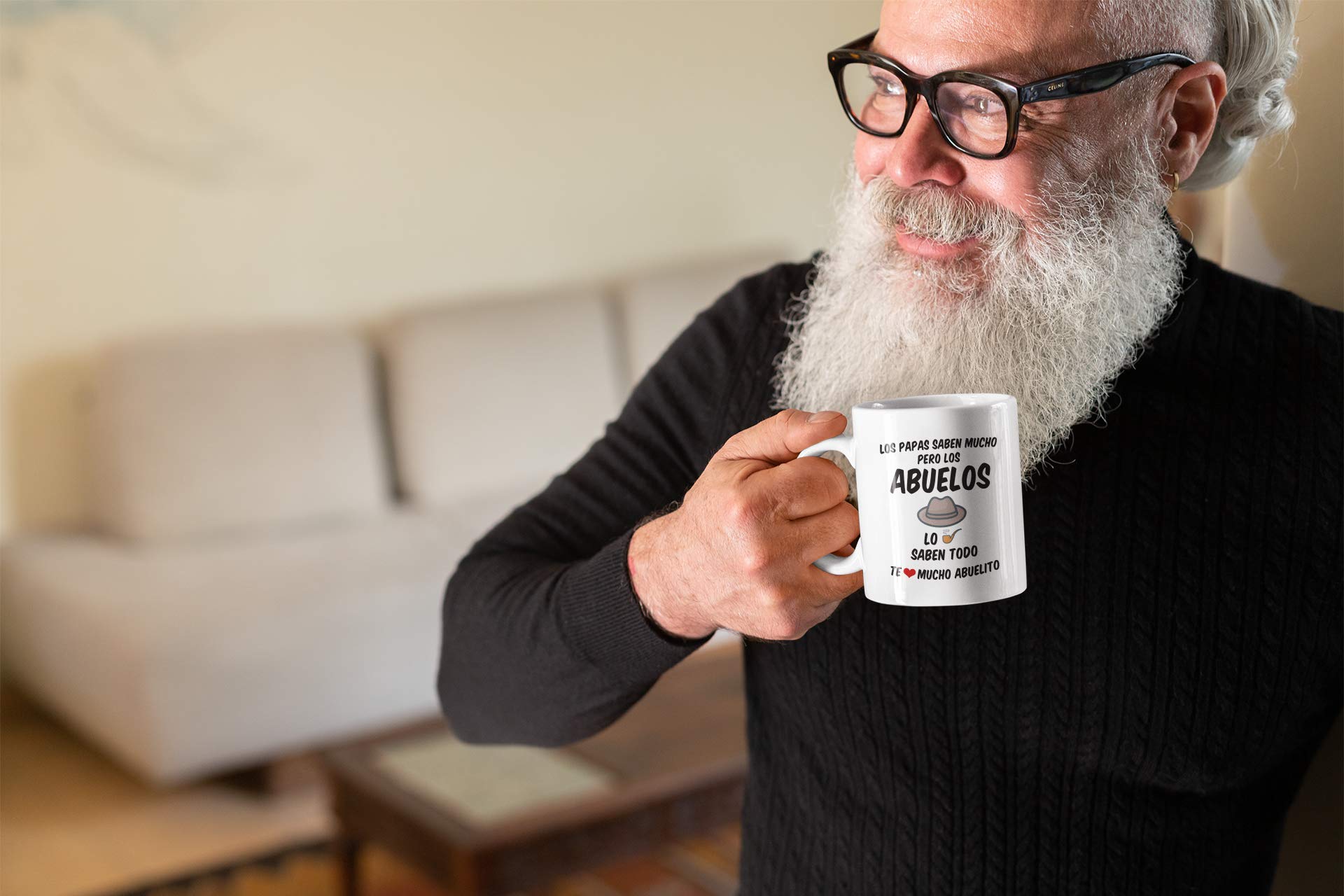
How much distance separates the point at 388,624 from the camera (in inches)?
107

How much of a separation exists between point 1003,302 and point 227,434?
2.55m

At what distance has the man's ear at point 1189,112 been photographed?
34.6 inches

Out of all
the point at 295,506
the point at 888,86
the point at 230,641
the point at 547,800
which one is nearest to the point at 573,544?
the point at 888,86

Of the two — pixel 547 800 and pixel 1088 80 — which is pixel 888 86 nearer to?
pixel 1088 80

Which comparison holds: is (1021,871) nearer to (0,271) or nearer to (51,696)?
(51,696)

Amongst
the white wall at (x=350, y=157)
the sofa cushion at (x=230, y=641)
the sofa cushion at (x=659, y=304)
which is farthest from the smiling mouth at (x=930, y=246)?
the sofa cushion at (x=659, y=304)

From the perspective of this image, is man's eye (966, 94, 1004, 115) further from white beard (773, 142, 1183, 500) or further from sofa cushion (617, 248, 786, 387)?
sofa cushion (617, 248, 786, 387)

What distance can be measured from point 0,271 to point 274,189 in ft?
2.23

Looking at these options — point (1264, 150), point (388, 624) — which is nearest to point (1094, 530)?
point (1264, 150)

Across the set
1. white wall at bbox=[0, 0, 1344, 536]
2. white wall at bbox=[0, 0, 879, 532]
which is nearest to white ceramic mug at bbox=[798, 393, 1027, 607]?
white wall at bbox=[0, 0, 1344, 536]

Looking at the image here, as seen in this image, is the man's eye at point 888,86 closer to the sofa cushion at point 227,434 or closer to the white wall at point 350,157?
the white wall at point 350,157

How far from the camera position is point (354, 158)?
335cm

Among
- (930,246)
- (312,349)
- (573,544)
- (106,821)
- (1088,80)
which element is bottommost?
(106,821)

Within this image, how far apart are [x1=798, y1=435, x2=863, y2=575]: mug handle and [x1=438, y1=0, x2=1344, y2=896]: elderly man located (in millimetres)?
156
